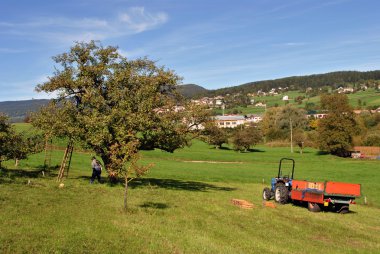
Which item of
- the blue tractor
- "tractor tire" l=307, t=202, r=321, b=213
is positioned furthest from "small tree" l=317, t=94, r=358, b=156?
"tractor tire" l=307, t=202, r=321, b=213

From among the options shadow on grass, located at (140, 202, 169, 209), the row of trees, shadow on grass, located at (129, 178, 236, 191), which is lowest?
shadow on grass, located at (129, 178, 236, 191)

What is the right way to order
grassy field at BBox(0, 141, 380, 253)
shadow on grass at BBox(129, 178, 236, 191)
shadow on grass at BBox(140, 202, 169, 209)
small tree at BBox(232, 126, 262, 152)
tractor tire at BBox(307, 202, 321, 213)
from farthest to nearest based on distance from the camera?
small tree at BBox(232, 126, 262, 152) < shadow on grass at BBox(129, 178, 236, 191) < tractor tire at BBox(307, 202, 321, 213) < shadow on grass at BBox(140, 202, 169, 209) < grassy field at BBox(0, 141, 380, 253)

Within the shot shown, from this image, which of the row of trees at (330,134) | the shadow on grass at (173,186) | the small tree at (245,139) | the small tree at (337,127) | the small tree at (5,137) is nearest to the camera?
the small tree at (5,137)

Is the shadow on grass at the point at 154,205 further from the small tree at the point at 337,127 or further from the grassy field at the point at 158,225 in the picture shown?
the small tree at the point at 337,127

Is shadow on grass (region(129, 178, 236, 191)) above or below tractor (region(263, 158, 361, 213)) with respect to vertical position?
below

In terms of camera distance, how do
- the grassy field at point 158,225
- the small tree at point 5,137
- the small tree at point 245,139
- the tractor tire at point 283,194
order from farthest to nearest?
the small tree at point 245,139 < the small tree at point 5,137 < the tractor tire at point 283,194 < the grassy field at point 158,225

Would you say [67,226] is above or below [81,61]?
below

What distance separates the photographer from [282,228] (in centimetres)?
1728

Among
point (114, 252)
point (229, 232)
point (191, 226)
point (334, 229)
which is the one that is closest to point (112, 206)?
point (191, 226)

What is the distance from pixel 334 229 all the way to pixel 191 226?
674cm

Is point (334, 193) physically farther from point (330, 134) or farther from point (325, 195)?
point (330, 134)

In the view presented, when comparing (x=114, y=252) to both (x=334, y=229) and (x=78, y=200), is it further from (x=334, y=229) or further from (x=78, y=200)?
(x=334, y=229)

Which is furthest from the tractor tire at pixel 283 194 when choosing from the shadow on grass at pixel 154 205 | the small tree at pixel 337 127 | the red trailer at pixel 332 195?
the small tree at pixel 337 127

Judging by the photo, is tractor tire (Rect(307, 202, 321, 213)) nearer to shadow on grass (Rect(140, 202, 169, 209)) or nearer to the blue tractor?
the blue tractor
